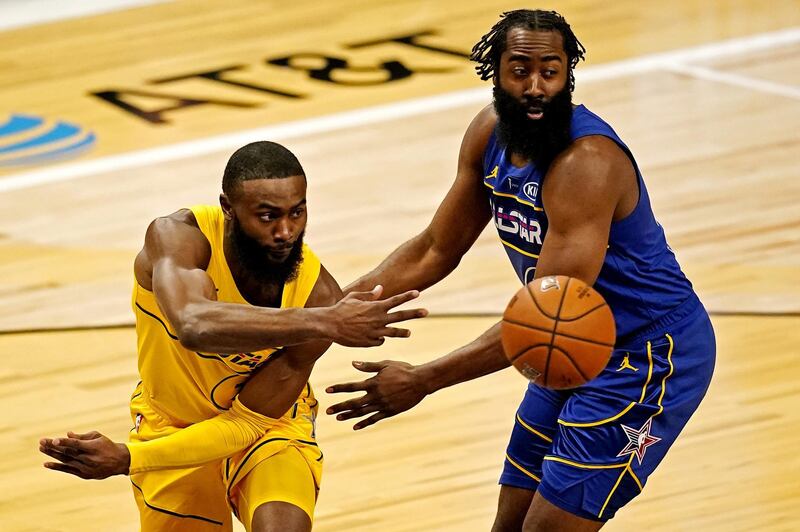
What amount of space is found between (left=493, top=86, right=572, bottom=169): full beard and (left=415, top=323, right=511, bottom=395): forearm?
0.58 metres

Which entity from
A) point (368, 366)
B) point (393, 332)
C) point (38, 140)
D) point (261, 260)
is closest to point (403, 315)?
point (393, 332)

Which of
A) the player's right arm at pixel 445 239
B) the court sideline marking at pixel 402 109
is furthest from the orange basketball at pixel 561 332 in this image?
the court sideline marking at pixel 402 109

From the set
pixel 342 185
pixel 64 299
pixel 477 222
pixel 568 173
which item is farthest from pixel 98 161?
pixel 568 173

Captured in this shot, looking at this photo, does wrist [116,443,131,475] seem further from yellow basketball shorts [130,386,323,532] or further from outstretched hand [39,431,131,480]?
yellow basketball shorts [130,386,323,532]

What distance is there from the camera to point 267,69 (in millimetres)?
12969

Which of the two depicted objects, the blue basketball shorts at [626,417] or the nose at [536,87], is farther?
the blue basketball shorts at [626,417]

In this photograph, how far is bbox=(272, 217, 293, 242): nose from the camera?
4.85 m

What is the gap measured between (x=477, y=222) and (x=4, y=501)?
238cm

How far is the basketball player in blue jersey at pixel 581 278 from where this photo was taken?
16.4ft

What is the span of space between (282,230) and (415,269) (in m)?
1.06

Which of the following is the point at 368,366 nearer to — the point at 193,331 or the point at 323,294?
the point at 323,294

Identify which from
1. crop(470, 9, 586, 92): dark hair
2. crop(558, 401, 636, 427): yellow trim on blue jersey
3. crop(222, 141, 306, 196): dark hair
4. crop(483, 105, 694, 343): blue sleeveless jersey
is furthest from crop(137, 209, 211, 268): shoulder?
crop(558, 401, 636, 427): yellow trim on blue jersey

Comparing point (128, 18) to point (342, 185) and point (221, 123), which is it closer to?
point (221, 123)

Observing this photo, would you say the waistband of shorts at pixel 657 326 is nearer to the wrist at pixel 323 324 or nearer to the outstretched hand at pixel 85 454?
the wrist at pixel 323 324
